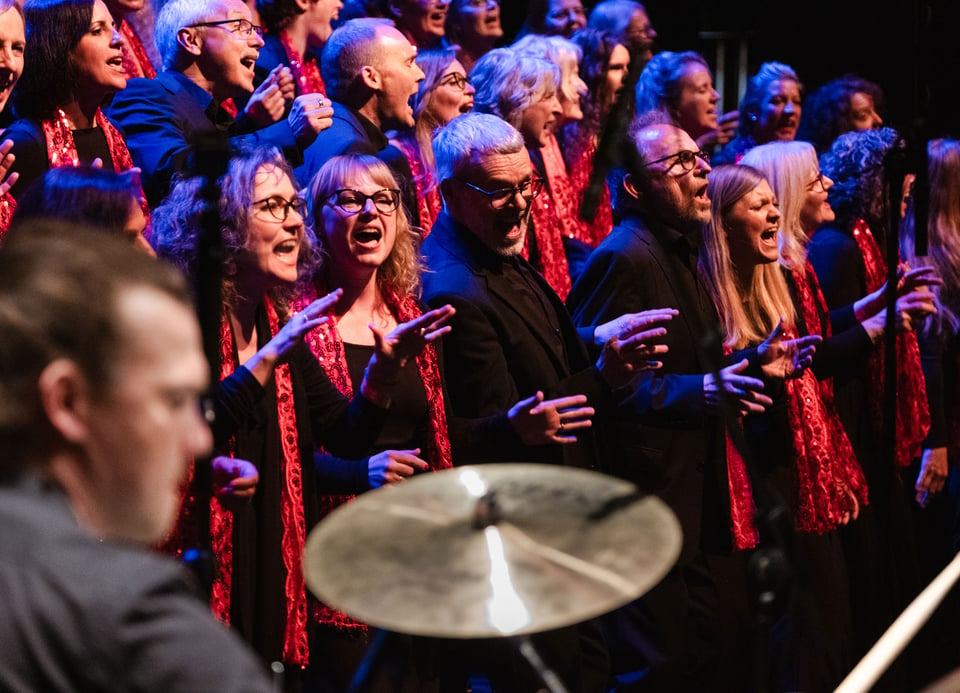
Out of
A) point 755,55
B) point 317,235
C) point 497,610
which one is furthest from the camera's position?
point 755,55

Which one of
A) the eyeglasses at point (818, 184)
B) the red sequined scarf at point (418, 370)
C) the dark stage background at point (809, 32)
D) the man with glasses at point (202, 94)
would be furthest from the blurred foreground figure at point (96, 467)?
the dark stage background at point (809, 32)

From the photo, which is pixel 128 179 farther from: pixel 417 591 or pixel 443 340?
pixel 417 591

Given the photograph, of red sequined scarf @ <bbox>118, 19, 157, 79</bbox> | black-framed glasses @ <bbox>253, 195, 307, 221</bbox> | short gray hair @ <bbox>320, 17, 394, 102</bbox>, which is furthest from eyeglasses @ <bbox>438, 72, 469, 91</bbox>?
black-framed glasses @ <bbox>253, 195, 307, 221</bbox>

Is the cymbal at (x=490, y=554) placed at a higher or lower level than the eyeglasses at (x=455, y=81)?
lower

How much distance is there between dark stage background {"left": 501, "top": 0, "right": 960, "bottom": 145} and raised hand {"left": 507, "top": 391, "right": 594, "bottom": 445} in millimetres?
3873

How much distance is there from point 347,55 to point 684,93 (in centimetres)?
157

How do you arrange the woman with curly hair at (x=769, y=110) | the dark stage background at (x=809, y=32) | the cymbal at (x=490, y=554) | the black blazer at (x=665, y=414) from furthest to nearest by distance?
the dark stage background at (x=809, y=32), the woman with curly hair at (x=769, y=110), the black blazer at (x=665, y=414), the cymbal at (x=490, y=554)

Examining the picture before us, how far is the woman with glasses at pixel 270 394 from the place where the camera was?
2592 millimetres

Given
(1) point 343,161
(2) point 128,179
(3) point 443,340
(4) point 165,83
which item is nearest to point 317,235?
(1) point 343,161

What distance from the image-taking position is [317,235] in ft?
10.1

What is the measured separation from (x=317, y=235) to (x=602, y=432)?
0.97 metres

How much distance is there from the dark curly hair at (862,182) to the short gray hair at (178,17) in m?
2.23

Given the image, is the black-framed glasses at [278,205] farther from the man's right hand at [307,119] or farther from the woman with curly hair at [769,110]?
the woman with curly hair at [769,110]

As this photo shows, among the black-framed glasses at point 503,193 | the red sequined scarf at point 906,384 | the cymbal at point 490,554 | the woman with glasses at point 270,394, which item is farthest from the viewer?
the red sequined scarf at point 906,384
